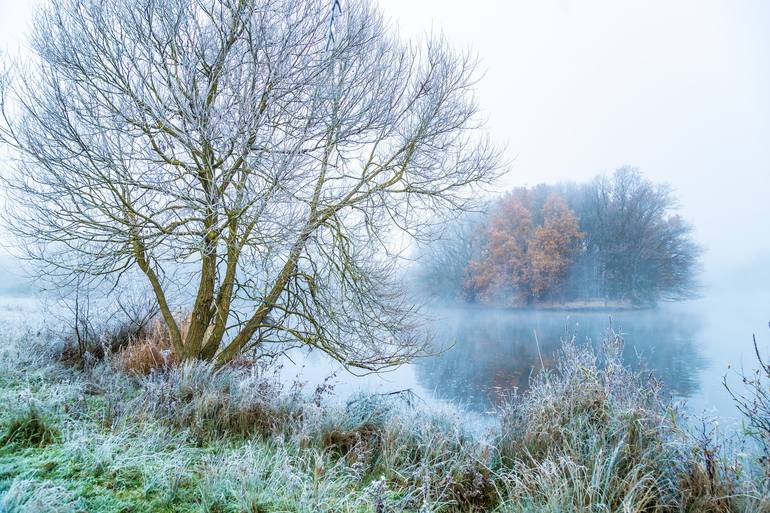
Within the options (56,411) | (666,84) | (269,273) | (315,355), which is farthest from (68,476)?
(666,84)

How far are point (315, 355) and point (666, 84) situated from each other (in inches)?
1635

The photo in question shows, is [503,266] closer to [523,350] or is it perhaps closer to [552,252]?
[552,252]

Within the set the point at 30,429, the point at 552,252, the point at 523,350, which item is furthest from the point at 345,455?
the point at 552,252

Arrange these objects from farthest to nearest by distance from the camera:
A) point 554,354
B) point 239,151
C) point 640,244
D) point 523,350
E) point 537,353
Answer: point 640,244
point 523,350
point 537,353
point 554,354
point 239,151

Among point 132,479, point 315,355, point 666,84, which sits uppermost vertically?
point 666,84

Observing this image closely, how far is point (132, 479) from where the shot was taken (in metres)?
2.23

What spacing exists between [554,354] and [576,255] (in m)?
13.1

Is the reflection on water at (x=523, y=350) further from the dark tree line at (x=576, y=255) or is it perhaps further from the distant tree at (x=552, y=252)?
the distant tree at (x=552, y=252)

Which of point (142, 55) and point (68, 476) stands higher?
point (142, 55)

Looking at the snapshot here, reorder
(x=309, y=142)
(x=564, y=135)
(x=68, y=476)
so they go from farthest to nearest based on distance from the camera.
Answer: (x=564, y=135) → (x=309, y=142) → (x=68, y=476)

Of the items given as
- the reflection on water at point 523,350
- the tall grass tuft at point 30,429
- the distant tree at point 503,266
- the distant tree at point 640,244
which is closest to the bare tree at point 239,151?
the tall grass tuft at point 30,429

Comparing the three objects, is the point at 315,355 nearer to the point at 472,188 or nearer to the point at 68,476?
the point at 472,188

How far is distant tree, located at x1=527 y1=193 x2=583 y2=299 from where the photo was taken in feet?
58.6

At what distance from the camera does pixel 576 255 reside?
18.8 metres
